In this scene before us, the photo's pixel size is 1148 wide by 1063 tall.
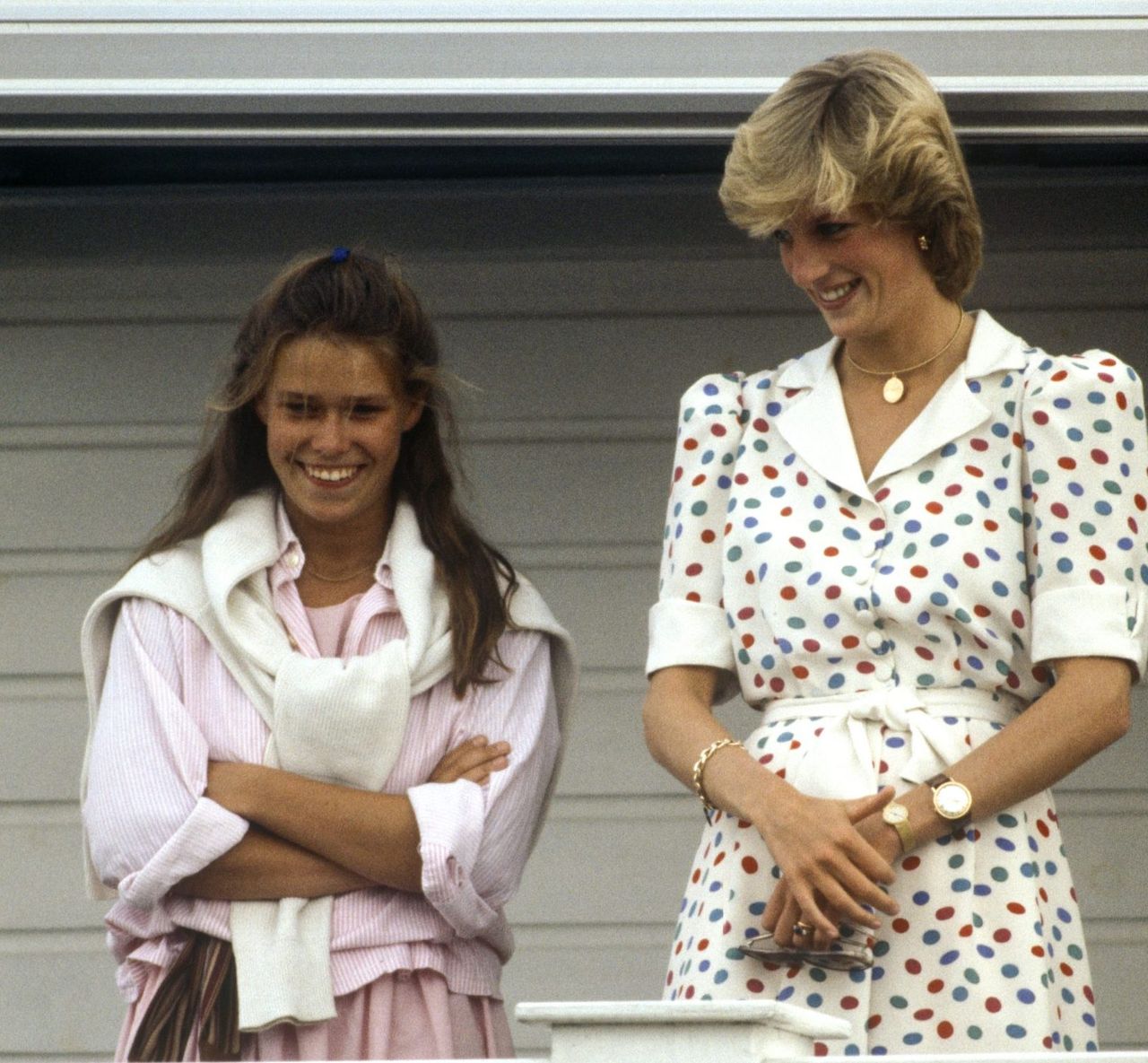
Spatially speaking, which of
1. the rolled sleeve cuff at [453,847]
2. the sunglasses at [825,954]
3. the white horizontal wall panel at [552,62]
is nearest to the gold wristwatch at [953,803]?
the sunglasses at [825,954]

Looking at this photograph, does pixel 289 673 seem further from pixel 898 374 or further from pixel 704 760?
pixel 898 374

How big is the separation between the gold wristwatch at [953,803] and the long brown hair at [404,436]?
0.78 meters

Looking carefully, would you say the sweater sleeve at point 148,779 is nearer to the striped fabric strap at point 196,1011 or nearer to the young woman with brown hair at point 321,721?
the young woman with brown hair at point 321,721

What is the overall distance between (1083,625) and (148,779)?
1.25 metres

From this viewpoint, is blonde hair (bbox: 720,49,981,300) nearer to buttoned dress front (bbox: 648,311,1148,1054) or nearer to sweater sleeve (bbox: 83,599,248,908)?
buttoned dress front (bbox: 648,311,1148,1054)

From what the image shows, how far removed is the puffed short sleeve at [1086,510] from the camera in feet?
9.21

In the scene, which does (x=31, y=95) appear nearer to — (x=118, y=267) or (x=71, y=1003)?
(x=118, y=267)

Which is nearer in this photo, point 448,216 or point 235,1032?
point 235,1032

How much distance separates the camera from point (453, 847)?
10.1 feet

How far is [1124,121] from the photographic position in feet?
12.7

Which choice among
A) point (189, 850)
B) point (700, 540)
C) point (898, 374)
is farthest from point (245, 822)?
point (898, 374)

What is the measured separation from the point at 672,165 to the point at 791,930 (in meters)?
2.25

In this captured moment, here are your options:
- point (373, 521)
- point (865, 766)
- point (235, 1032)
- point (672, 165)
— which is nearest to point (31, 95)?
point (373, 521)

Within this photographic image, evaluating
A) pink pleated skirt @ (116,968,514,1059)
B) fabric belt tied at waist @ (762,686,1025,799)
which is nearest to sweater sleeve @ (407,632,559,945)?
pink pleated skirt @ (116,968,514,1059)
